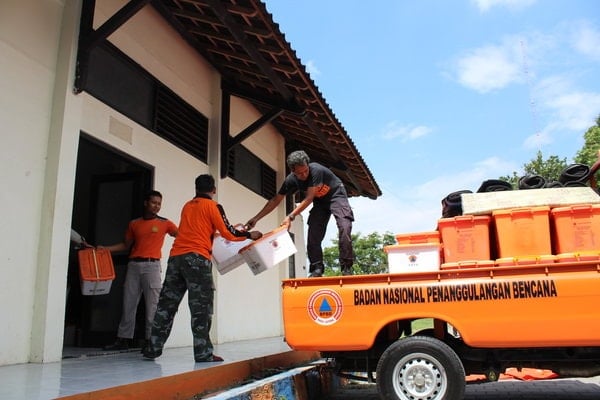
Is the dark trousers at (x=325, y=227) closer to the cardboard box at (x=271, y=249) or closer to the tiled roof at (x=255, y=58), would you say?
the cardboard box at (x=271, y=249)

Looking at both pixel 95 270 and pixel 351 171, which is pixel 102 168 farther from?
pixel 351 171

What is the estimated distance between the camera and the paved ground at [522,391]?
5223 millimetres

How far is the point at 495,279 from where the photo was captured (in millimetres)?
3754

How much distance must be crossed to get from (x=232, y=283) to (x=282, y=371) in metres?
3.64

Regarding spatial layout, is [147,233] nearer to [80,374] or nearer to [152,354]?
[152,354]

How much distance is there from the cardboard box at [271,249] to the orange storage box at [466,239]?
1.35m

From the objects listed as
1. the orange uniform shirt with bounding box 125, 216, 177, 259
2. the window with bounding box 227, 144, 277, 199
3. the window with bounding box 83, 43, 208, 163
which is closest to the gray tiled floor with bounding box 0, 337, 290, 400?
the orange uniform shirt with bounding box 125, 216, 177, 259

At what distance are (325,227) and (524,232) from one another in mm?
1978

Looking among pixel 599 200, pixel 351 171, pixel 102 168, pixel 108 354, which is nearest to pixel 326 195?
A: pixel 599 200

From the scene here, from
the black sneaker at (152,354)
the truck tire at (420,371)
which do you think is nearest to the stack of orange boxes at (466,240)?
the truck tire at (420,371)

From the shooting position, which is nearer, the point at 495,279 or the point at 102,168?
the point at 495,279

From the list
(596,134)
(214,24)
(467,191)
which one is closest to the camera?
(467,191)

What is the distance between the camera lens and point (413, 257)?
4223 mm

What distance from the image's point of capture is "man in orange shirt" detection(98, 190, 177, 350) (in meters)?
5.98
